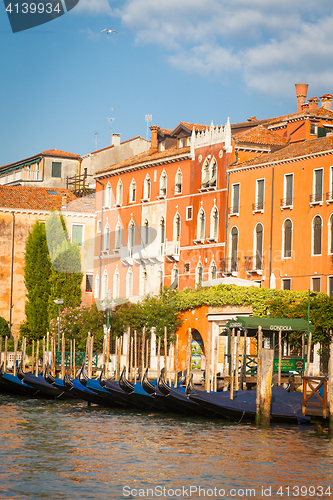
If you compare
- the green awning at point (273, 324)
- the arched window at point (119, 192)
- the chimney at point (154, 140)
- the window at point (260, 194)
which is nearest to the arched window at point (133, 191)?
the arched window at point (119, 192)

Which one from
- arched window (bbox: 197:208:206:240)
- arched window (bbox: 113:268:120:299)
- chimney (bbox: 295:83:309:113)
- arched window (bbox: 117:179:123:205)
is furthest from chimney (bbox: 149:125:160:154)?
arched window (bbox: 197:208:206:240)

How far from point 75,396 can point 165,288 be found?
875 centimetres

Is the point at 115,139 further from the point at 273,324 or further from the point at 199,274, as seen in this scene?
the point at 273,324

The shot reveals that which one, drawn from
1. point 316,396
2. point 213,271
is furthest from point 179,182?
point 316,396

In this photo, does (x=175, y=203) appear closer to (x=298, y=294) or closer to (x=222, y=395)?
(x=298, y=294)

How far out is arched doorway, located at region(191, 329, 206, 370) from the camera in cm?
3378

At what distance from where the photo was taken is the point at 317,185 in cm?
3138

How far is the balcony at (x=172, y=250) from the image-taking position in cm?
3806

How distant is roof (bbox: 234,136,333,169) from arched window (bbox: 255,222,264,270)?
2.45 m

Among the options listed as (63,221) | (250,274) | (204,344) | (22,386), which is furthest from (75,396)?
(63,221)

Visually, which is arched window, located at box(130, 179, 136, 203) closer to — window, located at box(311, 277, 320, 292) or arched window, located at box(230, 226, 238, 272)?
arched window, located at box(230, 226, 238, 272)

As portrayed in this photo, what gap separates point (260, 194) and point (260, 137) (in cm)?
380

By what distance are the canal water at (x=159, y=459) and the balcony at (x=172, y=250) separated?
14.7 meters

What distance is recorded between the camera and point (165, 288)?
118ft
